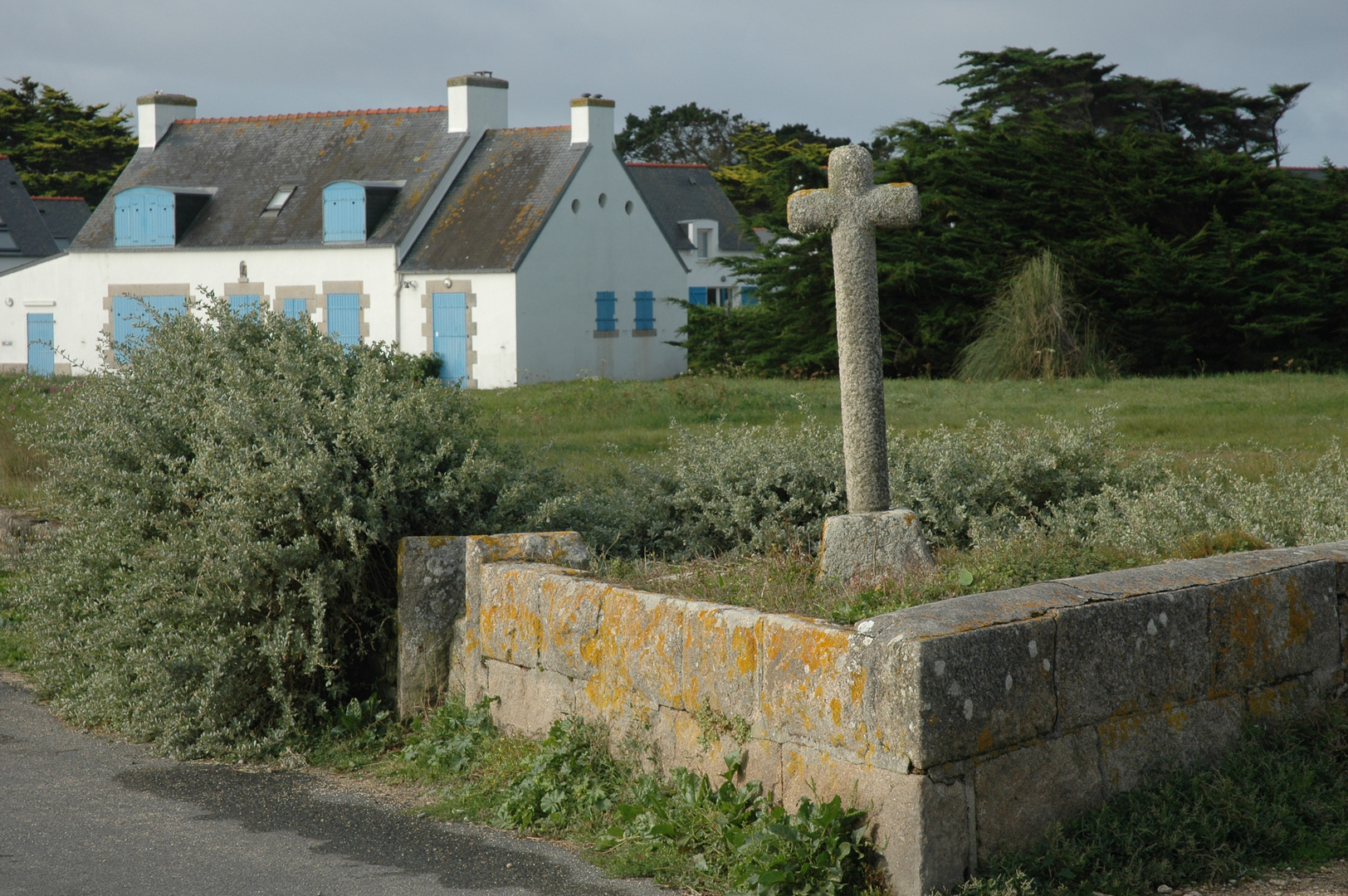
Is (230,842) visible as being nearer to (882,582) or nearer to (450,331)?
(882,582)

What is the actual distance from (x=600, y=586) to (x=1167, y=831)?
6.97 ft

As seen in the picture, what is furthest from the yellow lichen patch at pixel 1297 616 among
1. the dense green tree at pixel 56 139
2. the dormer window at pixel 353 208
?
the dense green tree at pixel 56 139

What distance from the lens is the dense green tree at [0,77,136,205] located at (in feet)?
157

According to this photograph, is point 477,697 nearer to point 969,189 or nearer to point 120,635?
point 120,635

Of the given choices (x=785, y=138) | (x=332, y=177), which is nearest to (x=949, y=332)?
(x=332, y=177)

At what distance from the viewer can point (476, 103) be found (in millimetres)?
26719

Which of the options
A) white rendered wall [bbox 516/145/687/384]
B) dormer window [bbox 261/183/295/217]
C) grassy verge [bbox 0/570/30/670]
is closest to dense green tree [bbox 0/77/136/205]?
dormer window [bbox 261/183/295/217]

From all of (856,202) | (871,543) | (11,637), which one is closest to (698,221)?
(11,637)

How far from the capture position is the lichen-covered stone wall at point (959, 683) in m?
3.53

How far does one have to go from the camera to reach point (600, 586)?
4.66 m

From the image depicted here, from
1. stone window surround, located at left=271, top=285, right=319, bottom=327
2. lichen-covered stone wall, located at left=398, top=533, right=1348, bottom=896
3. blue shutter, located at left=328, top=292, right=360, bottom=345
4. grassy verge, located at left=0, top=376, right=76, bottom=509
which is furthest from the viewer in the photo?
stone window surround, located at left=271, top=285, right=319, bottom=327

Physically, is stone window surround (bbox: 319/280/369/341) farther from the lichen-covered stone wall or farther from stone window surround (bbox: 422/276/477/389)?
the lichen-covered stone wall

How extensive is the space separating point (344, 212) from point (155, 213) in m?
5.01

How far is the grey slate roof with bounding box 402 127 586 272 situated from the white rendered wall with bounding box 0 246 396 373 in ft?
3.75
